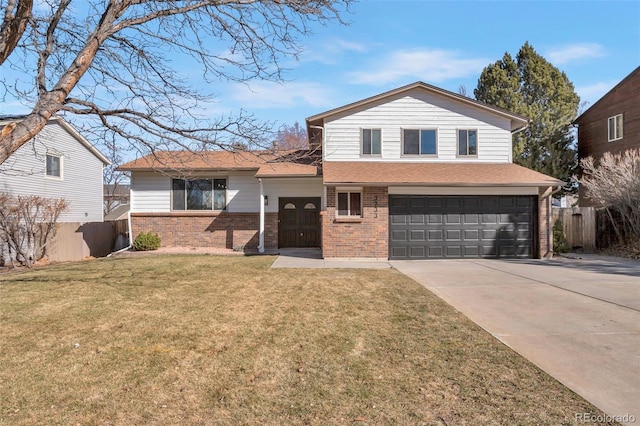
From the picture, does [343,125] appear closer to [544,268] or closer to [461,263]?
[461,263]

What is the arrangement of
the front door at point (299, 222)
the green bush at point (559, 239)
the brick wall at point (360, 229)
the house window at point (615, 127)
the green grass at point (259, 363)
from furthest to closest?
the house window at point (615, 127) < the front door at point (299, 222) < the green bush at point (559, 239) < the brick wall at point (360, 229) < the green grass at point (259, 363)

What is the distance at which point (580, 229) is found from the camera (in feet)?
48.2

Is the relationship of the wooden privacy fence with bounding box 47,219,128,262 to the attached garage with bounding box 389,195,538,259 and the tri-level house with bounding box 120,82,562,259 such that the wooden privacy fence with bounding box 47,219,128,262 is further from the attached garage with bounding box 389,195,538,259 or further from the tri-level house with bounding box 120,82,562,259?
the attached garage with bounding box 389,195,538,259

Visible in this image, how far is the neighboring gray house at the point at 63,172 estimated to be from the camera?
50.1 ft

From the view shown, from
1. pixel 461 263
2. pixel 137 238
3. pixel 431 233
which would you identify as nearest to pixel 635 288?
pixel 461 263

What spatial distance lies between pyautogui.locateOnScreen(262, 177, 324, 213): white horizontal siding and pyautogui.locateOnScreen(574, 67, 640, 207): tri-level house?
15558mm

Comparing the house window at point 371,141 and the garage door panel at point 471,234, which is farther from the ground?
the house window at point 371,141

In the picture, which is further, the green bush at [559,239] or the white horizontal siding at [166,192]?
the white horizontal siding at [166,192]

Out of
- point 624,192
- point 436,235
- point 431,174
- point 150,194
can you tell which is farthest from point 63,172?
point 624,192

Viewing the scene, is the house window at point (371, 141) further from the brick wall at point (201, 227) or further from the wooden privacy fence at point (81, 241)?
the wooden privacy fence at point (81, 241)

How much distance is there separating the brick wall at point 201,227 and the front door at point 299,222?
1.17m

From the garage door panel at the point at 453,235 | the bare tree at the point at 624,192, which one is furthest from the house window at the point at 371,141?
the bare tree at the point at 624,192

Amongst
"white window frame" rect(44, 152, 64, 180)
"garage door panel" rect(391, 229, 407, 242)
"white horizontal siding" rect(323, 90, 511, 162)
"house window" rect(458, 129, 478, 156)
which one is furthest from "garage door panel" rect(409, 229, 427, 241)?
"white window frame" rect(44, 152, 64, 180)

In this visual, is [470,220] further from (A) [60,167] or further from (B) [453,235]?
(A) [60,167]
